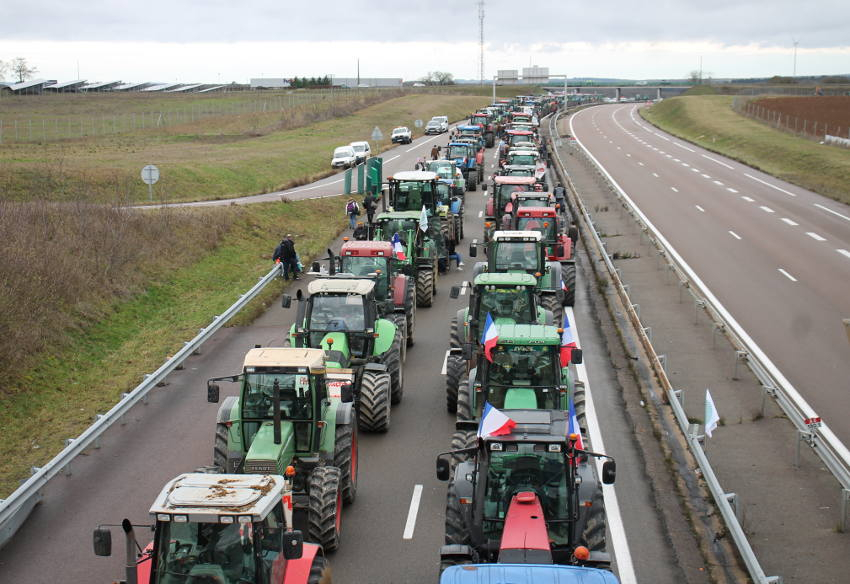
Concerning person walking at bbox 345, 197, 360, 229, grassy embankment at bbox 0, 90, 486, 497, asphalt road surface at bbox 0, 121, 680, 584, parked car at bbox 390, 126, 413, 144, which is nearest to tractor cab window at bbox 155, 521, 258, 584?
asphalt road surface at bbox 0, 121, 680, 584

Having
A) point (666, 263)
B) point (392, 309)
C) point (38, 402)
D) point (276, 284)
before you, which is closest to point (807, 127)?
point (666, 263)

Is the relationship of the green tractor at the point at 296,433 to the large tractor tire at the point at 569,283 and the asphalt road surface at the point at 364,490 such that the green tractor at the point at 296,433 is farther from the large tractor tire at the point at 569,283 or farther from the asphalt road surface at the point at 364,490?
A: the large tractor tire at the point at 569,283

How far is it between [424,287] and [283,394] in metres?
13.1

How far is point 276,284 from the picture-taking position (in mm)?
28453

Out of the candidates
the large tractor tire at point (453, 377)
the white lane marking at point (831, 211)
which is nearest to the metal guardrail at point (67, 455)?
the large tractor tire at point (453, 377)

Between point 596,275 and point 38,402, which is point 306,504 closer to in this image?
point 38,402

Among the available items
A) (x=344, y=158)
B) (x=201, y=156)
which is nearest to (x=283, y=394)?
(x=344, y=158)

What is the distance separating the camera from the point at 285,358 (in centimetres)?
1245

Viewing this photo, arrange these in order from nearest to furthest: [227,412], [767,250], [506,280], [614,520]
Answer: [227,412]
[614,520]
[506,280]
[767,250]

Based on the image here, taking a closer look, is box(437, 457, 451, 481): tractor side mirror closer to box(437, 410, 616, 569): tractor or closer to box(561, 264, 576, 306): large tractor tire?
box(437, 410, 616, 569): tractor

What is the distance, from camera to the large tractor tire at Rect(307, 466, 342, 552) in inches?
451

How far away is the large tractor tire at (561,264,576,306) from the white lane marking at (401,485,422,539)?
12179mm

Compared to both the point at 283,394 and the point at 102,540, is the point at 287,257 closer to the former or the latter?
the point at 283,394

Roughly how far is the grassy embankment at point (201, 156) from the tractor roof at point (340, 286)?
73.2 ft
